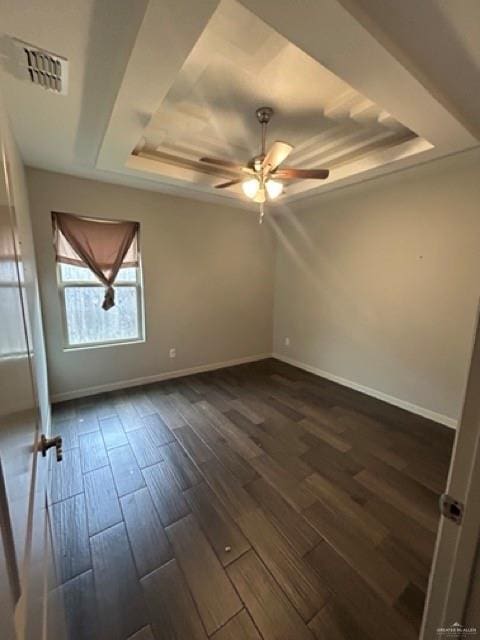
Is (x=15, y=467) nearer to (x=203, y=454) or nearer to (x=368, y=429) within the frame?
(x=203, y=454)

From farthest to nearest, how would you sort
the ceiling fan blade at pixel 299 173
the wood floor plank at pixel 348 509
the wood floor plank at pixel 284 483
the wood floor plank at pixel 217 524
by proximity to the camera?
the ceiling fan blade at pixel 299 173 → the wood floor plank at pixel 284 483 → the wood floor plank at pixel 348 509 → the wood floor plank at pixel 217 524

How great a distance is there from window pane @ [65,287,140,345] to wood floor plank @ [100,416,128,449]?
3.51 ft

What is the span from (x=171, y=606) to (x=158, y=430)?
147 cm

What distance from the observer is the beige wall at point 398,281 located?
2605mm

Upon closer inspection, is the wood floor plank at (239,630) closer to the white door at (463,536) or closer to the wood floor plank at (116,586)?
the wood floor plank at (116,586)

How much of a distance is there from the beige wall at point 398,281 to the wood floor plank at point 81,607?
8.98 feet

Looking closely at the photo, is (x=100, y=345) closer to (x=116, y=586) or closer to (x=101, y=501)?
(x=101, y=501)

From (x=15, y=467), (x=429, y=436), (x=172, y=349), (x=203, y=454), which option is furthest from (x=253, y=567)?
(x=172, y=349)

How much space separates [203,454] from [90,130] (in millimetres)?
2750

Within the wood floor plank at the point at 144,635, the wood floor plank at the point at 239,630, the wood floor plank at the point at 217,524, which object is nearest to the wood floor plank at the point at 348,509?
the wood floor plank at the point at 217,524

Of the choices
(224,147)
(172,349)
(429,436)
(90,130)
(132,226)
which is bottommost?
(429,436)

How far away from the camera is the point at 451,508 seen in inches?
26.2

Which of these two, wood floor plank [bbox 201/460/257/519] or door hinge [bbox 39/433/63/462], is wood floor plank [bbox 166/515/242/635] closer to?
wood floor plank [bbox 201/460/257/519]

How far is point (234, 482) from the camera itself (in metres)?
1.96
